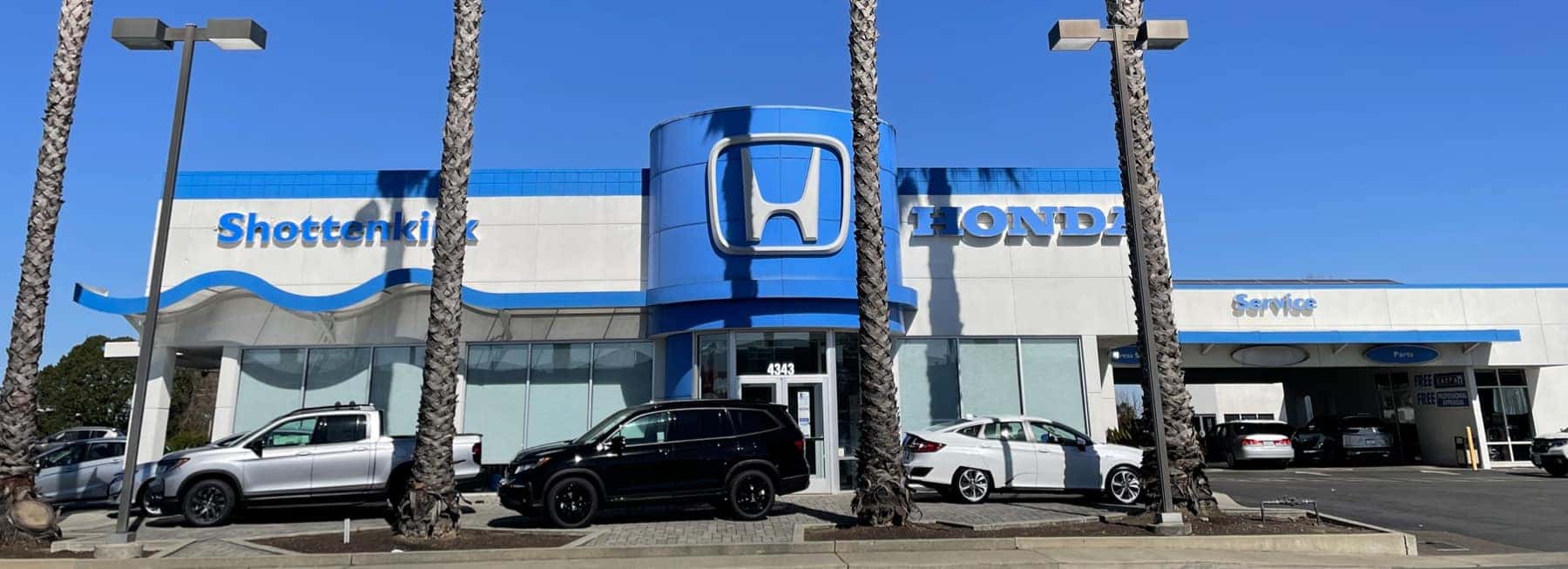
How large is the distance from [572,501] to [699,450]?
1903 mm

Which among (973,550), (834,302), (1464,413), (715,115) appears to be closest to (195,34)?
(715,115)

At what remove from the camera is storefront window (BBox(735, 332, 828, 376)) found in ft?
55.1

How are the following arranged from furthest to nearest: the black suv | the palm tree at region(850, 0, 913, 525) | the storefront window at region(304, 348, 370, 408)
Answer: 1. the storefront window at region(304, 348, 370, 408)
2. the black suv
3. the palm tree at region(850, 0, 913, 525)

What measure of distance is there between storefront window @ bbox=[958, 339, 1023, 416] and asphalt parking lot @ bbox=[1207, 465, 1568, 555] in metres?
4.49

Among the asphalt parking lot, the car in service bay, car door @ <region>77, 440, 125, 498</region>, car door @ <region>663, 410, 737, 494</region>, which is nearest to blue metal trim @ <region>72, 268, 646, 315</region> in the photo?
car door @ <region>77, 440, 125, 498</region>

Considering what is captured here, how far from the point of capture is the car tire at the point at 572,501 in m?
12.3

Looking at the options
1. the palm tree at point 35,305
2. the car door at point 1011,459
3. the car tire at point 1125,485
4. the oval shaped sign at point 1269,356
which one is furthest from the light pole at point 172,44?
the oval shaped sign at point 1269,356

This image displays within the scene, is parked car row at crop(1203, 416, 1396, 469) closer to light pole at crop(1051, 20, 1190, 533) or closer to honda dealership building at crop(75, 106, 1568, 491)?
honda dealership building at crop(75, 106, 1568, 491)

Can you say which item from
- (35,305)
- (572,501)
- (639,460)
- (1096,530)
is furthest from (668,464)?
(35,305)

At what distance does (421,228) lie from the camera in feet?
60.5

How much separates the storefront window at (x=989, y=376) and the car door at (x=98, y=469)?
52.1 ft

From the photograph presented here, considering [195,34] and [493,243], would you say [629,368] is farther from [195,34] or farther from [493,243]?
[195,34]

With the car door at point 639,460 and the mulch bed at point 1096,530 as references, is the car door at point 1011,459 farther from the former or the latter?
the car door at point 639,460

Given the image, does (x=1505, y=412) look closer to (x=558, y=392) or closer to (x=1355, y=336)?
(x=1355, y=336)
